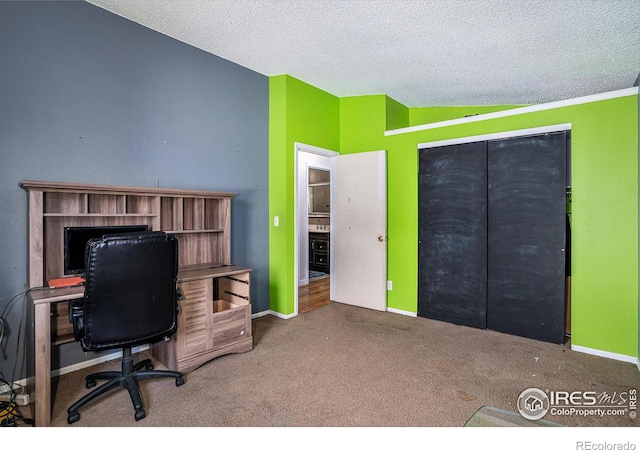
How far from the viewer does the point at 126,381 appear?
6.72 feet

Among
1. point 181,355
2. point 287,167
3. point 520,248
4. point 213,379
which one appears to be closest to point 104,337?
point 181,355

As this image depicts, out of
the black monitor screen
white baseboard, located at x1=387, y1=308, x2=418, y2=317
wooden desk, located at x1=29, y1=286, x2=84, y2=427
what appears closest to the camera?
wooden desk, located at x1=29, y1=286, x2=84, y2=427

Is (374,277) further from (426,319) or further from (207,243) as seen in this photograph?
(207,243)

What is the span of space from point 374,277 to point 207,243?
199cm

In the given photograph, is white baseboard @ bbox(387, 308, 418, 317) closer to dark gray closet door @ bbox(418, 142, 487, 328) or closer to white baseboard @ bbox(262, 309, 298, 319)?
dark gray closet door @ bbox(418, 142, 487, 328)

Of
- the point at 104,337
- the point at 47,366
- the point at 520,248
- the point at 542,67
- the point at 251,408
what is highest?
the point at 542,67

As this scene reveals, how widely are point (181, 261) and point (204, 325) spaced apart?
72 centimetres

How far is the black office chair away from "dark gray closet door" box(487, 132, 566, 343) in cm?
292

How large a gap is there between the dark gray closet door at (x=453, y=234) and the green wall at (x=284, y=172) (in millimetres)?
1452

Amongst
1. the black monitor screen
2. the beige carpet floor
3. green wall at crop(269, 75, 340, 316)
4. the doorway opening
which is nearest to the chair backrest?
the beige carpet floor

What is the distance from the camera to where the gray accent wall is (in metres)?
2.18

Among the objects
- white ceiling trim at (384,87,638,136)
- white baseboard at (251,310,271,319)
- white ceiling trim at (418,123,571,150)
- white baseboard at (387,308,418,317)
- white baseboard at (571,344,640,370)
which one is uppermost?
Answer: white ceiling trim at (384,87,638,136)

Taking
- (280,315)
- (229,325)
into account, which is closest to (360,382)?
(229,325)

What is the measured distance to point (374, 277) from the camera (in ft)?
13.2
